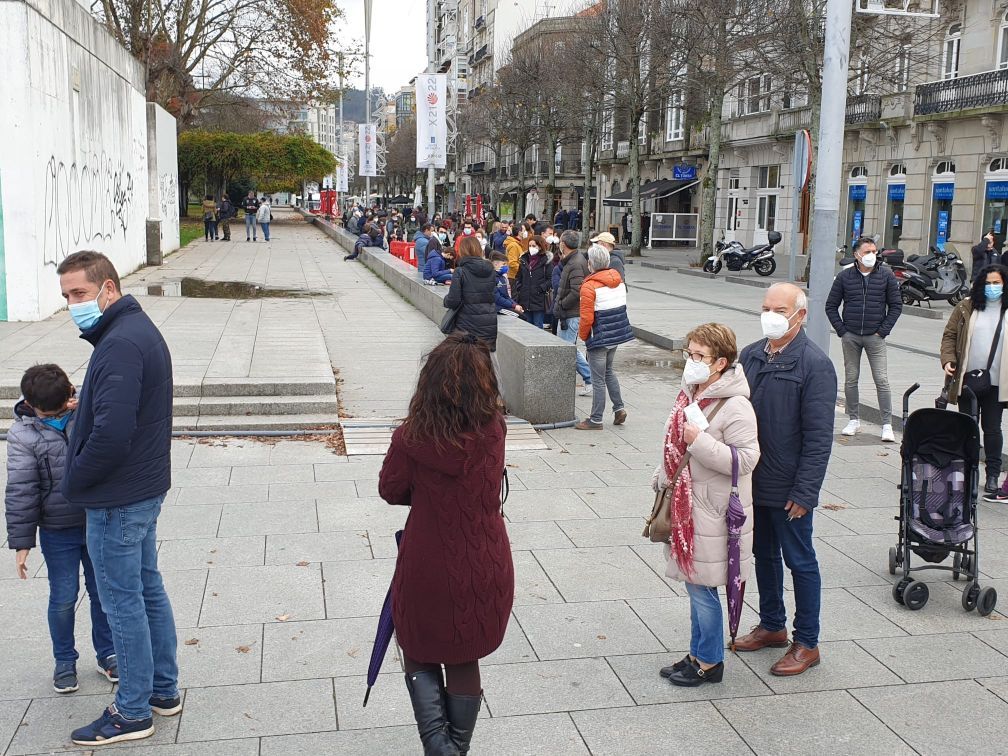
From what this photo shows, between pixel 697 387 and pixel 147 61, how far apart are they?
37.7m

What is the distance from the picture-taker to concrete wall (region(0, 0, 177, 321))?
13.7 metres

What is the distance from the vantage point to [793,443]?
454 centimetres

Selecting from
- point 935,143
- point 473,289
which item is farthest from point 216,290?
point 935,143

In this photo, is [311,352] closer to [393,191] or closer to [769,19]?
[769,19]

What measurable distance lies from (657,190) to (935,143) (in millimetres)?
20368

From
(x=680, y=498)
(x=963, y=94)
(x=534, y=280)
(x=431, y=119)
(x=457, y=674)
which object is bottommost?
(x=457, y=674)

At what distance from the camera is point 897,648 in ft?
16.2

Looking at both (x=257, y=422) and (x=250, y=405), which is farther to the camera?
(x=250, y=405)

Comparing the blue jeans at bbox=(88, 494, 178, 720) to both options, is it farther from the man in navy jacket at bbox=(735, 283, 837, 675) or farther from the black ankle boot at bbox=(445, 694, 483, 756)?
the man in navy jacket at bbox=(735, 283, 837, 675)

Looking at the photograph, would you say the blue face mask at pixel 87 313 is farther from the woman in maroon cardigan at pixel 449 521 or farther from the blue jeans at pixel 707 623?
the blue jeans at pixel 707 623

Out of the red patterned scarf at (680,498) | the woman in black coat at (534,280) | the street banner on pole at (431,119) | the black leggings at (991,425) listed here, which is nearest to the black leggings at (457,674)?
the red patterned scarf at (680,498)

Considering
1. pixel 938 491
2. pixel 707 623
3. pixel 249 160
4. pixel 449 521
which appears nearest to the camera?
pixel 449 521

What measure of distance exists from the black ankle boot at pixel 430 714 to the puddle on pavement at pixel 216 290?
16.0 meters

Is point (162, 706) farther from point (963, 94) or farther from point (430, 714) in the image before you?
point (963, 94)
